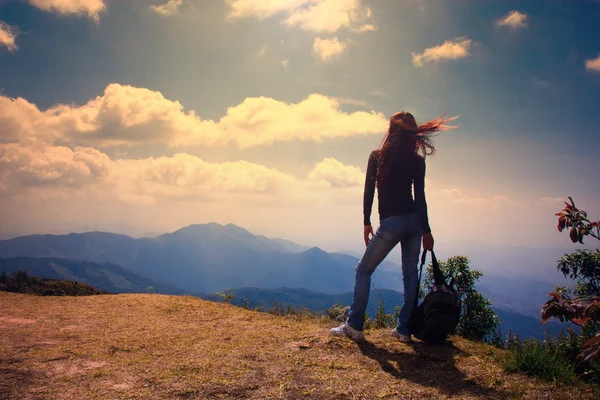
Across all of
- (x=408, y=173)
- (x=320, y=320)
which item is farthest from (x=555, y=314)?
(x=320, y=320)

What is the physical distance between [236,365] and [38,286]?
40.6ft

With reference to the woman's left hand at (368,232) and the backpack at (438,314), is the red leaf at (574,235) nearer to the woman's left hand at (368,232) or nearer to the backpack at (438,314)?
the backpack at (438,314)

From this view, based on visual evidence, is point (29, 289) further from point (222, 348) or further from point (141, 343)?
point (222, 348)

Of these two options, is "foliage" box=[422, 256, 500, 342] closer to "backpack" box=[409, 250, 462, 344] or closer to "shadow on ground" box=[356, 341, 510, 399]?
"backpack" box=[409, 250, 462, 344]

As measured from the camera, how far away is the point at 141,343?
5.51 m

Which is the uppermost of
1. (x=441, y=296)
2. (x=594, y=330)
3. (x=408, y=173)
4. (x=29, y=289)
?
(x=408, y=173)

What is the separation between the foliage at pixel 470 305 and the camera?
305 inches

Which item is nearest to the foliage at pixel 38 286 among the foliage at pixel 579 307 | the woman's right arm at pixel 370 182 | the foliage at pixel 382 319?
the foliage at pixel 382 319

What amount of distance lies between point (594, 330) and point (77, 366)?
753 centimetres

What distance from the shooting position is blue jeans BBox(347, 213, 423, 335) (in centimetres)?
537

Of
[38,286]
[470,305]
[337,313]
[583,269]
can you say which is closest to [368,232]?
[470,305]

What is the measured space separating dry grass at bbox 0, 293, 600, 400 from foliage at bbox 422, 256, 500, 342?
2.51 metres

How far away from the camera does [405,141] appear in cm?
554

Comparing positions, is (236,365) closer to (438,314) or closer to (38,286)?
(438,314)
